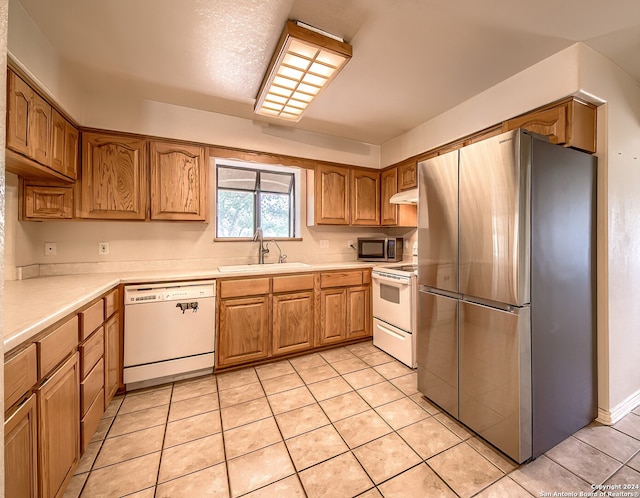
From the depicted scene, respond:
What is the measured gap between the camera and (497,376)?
1.61 meters

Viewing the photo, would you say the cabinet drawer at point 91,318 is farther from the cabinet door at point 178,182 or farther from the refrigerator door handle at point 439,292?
the refrigerator door handle at point 439,292

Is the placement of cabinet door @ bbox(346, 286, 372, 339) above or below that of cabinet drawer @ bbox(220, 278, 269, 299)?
below

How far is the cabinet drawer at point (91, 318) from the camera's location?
1519 mm

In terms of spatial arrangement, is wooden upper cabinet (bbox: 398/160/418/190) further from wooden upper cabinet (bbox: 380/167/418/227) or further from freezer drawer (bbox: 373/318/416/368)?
freezer drawer (bbox: 373/318/416/368)

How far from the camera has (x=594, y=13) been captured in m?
1.59

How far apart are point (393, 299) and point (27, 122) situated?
3.08 m

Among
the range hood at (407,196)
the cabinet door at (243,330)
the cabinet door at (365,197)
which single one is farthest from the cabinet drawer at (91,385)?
the range hood at (407,196)

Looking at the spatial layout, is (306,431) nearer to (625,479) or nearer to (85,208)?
(625,479)

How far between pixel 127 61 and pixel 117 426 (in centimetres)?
258

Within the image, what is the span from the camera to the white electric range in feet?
8.79

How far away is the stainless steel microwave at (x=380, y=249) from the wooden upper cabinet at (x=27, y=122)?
3080 millimetres

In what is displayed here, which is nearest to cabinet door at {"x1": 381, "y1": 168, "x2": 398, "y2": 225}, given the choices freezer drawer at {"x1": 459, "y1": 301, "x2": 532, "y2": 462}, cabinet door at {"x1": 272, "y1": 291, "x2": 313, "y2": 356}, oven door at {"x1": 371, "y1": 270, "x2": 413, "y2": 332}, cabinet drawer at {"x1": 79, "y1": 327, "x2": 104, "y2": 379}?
oven door at {"x1": 371, "y1": 270, "x2": 413, "y2": 332}

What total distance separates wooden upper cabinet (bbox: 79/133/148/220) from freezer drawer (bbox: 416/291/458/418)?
2586mm

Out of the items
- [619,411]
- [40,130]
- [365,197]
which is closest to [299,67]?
[40,130]
